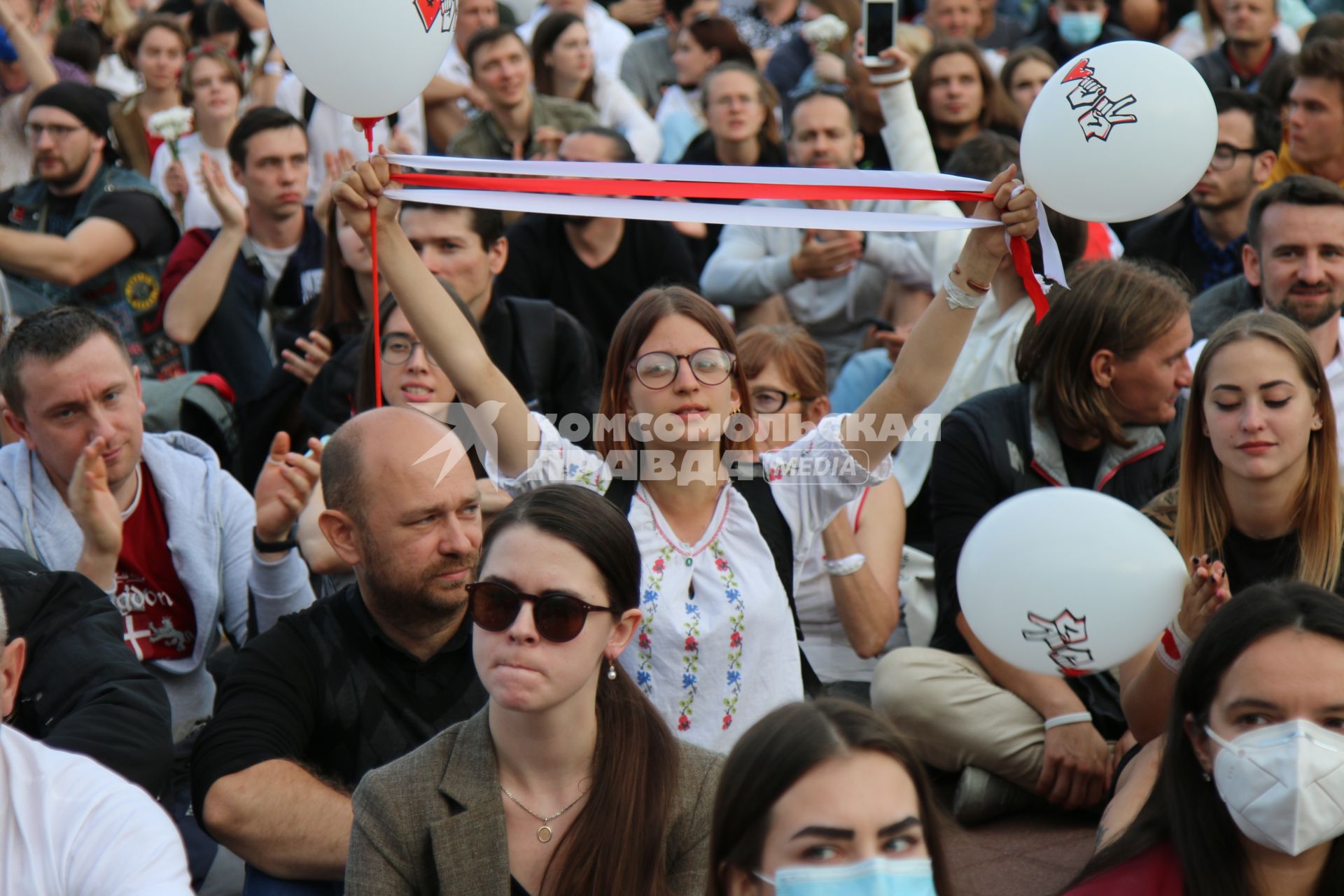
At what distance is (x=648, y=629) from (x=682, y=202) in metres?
0.98

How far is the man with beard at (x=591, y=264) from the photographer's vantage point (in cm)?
630

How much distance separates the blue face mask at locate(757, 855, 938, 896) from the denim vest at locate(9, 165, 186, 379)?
467 centimetres

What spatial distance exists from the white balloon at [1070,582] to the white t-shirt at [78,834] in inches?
60.0

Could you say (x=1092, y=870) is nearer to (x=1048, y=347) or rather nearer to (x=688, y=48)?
(x=1048, y=347)

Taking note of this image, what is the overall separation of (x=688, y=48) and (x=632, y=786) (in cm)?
676

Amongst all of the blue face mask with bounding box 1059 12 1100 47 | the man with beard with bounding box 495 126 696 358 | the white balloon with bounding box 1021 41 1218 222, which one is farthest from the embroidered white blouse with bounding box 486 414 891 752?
the blue face mask with bounding box 1059 12 1100 47

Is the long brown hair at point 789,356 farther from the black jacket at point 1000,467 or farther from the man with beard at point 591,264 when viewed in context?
the man with beard at point 591,264

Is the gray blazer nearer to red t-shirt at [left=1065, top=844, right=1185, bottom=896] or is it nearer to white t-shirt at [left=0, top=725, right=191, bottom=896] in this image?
white t-shirt at [left=0, top=725, right=191, bottom=896]

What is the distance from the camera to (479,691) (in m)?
3.33

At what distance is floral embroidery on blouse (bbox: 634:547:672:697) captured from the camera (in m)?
3.21

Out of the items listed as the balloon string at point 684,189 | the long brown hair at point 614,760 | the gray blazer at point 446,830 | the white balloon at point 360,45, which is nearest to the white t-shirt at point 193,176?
the white balloon at point 360,45

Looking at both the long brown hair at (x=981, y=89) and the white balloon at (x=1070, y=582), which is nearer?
the white balloon at (x=1070, y=582)

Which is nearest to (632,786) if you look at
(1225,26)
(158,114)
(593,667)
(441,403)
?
(593,667)

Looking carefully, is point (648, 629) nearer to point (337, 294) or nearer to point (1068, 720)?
point (1068, 720)
